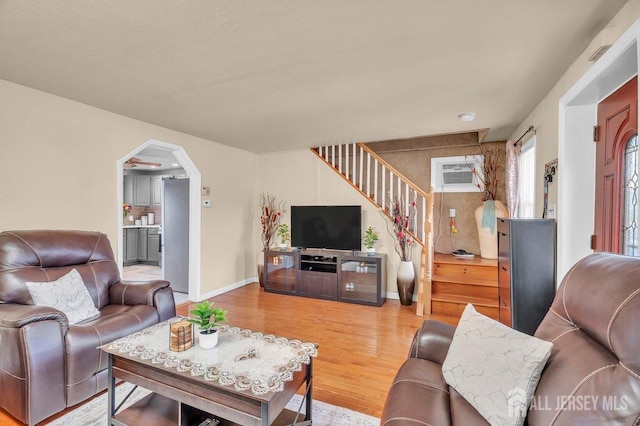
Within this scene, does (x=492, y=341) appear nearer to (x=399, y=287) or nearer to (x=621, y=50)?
(x=621, y=50)

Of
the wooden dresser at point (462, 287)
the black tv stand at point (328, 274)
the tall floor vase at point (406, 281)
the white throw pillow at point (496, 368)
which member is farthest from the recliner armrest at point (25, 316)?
the wooden dresser at point (462, 287)

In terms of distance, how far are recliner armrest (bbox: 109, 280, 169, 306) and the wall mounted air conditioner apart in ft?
13.6

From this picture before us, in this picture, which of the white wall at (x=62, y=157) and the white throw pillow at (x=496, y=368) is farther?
the white wall at (x=62, y=157)

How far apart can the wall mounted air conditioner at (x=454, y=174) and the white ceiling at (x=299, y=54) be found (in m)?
1.38

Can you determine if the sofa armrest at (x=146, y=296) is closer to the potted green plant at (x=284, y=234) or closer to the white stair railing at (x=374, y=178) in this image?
the potted green plant at (x=284, y=234)

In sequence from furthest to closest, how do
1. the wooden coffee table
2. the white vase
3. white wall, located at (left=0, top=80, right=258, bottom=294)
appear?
the white vase
white wall, located at (left=0, top=80, right=258, bottom=294)
the wooden coffee table

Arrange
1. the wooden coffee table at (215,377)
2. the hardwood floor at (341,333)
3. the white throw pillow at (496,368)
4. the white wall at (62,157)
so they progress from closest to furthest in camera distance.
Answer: the white throw pillow at (496,368) → the wooden coffee table at (215,377) → the hardwood floor at (341,333) → the white wall at (62,157)

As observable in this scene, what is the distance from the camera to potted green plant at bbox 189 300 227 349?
5.64 ft

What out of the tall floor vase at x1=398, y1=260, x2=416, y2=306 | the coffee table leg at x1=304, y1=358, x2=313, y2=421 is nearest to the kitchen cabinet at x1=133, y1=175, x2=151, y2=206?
the tall floor vase at x1=398, y1=260, x2=416, y2=306

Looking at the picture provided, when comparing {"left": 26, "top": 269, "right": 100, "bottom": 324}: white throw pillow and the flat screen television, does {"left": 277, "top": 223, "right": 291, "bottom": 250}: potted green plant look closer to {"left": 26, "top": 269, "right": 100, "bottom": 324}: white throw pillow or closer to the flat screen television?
the flat screen television

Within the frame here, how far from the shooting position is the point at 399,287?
429 cm

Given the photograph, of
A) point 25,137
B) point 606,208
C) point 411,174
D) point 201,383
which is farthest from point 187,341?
point 411,174

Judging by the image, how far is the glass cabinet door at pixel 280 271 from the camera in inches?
192

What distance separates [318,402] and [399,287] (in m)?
2.50
